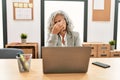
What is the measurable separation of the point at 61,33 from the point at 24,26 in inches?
81.1

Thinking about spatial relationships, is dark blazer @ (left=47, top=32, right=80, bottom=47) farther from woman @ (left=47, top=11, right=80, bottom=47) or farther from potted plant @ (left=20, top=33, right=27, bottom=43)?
potted plant @ (left=20, top=33, right=27, bottom=43)

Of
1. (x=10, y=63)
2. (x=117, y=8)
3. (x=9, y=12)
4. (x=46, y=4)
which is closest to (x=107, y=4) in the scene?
(x=117, y=8)

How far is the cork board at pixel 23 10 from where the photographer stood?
13.4 feet

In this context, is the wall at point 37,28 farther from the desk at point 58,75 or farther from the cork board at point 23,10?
the desk at point 58,75

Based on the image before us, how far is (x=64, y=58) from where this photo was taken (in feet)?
4.15

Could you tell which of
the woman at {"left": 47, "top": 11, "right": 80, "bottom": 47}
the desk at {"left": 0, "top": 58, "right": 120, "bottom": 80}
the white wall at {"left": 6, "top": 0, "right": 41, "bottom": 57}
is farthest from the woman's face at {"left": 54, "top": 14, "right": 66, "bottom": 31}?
the white wall at {"left": 6, "top": 0, "right": 41, "bottom": 57}

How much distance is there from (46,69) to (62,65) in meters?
0.12

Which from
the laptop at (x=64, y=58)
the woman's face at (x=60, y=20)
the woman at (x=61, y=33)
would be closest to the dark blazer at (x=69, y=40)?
A: the woman at (x=61, y=33)

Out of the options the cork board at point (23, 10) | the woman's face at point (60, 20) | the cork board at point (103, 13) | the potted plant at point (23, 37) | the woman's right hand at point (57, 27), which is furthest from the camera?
the cork board at point (103, 13)

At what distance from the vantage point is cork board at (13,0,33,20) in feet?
13.4

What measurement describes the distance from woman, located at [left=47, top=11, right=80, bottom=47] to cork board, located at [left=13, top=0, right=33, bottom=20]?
1.91 m

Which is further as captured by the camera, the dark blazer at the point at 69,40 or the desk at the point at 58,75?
the dark blazer at the point at 69,40

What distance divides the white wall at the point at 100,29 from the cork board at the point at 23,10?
1.43 m

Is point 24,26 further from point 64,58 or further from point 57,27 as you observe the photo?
point 64,58
